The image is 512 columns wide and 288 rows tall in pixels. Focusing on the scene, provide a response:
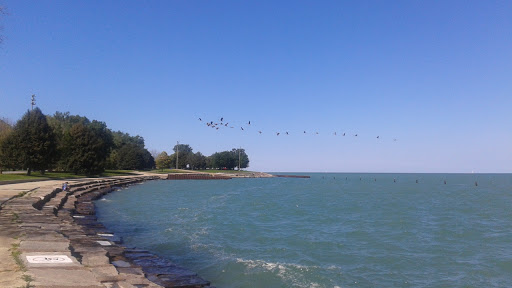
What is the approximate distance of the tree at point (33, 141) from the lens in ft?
158

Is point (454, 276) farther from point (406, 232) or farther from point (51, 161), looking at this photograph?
point (51, 161)

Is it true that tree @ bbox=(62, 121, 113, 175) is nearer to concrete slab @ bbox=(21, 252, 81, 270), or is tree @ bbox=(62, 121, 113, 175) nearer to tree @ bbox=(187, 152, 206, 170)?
concrete slab @ bbox=(21, 252, 81, 270)

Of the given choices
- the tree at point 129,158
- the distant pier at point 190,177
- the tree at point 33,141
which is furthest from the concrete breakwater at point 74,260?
the tree at point 129,158

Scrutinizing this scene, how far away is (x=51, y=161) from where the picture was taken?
51.9 m

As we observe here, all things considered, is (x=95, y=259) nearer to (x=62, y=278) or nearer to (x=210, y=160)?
(x=62, y=278)

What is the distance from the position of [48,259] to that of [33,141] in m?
46.1

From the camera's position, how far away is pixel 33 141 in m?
49.0

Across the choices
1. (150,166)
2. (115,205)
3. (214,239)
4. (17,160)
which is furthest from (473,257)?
(150,166)

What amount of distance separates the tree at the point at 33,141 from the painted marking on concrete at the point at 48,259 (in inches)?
1761

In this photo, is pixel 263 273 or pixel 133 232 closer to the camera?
pixel 263 273

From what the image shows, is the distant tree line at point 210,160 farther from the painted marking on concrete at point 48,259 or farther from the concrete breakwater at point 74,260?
the painted marking on concrete at point 48,259

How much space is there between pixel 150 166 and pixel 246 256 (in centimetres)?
12930

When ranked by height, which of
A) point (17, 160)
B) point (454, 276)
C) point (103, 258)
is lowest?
point (454, 276)

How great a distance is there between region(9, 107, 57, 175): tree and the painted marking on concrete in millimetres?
44723
